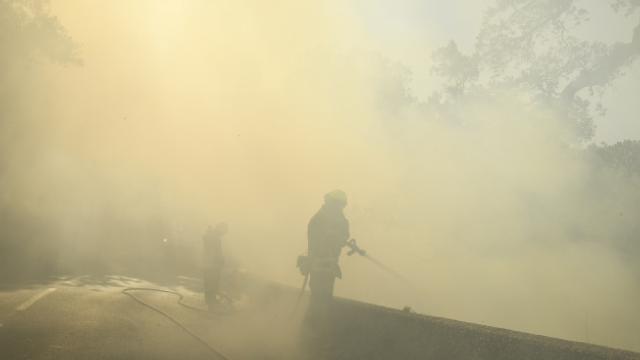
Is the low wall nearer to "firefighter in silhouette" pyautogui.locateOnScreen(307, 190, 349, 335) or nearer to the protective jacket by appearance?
"firefighter in silhouette" pyautogui.locateOnScreen(307, 190, 349, 335)

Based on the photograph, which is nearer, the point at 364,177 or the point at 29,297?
the point at 29,297

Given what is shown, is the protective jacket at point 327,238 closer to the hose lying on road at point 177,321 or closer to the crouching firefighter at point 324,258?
the crouching firefighter at point 324,258

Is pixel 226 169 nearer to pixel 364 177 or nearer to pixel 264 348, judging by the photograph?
pixel 364 177

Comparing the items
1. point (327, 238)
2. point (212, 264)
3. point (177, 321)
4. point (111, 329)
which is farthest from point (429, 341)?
point (212, 264)

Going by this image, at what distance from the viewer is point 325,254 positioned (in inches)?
287

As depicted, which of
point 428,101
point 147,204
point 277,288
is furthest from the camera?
point 147,204

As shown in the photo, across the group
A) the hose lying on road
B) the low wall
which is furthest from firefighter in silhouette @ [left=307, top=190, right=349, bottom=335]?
the hose lying on road

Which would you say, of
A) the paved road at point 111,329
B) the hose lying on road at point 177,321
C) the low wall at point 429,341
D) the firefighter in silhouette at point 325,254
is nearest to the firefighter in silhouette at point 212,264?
the paved road at point 111,329

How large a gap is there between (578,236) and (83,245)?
62.2ft

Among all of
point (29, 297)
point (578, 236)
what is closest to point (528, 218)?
point (578, 236)

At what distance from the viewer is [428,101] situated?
762 inches

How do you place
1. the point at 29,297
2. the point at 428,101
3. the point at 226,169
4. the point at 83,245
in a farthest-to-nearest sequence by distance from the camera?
the point at 83,245, the point at 226,169, the point at 428,101, the point at 29,297

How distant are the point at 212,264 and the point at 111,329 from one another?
139 inches

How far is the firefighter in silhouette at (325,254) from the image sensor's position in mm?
7066
